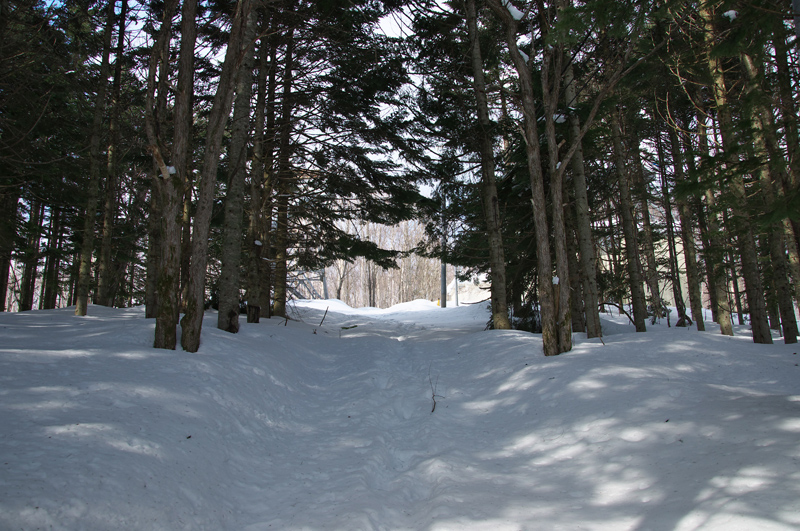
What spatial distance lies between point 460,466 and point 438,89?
10.4 metres

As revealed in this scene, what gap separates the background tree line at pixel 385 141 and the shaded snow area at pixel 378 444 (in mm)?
1389

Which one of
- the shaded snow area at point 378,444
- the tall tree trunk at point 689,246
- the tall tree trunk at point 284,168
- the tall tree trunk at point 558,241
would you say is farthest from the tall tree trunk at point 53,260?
A: the tall tree trunk at point 689,246

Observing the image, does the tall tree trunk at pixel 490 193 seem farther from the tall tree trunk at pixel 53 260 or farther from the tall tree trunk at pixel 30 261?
the tall tree trunk at pixel 53 260

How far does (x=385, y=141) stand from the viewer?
479 inches

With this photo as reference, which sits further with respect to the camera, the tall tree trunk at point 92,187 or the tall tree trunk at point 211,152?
the tall tree trunk at point 92,187

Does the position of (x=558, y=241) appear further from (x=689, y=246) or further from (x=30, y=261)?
(x=30, y=261)

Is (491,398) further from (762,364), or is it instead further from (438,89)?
(438,89)

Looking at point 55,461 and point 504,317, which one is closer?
point 55,461

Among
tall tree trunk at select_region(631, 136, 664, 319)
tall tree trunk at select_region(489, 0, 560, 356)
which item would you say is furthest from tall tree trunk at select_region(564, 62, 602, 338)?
tall tree trunk at select_region(631, 136, 664, 319)

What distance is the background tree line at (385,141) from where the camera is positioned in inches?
269

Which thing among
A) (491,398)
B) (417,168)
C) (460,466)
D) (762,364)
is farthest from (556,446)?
(417,168)

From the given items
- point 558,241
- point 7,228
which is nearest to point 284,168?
point 7,228

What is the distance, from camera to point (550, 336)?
6.73 meters

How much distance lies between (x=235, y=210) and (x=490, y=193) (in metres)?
6.14
